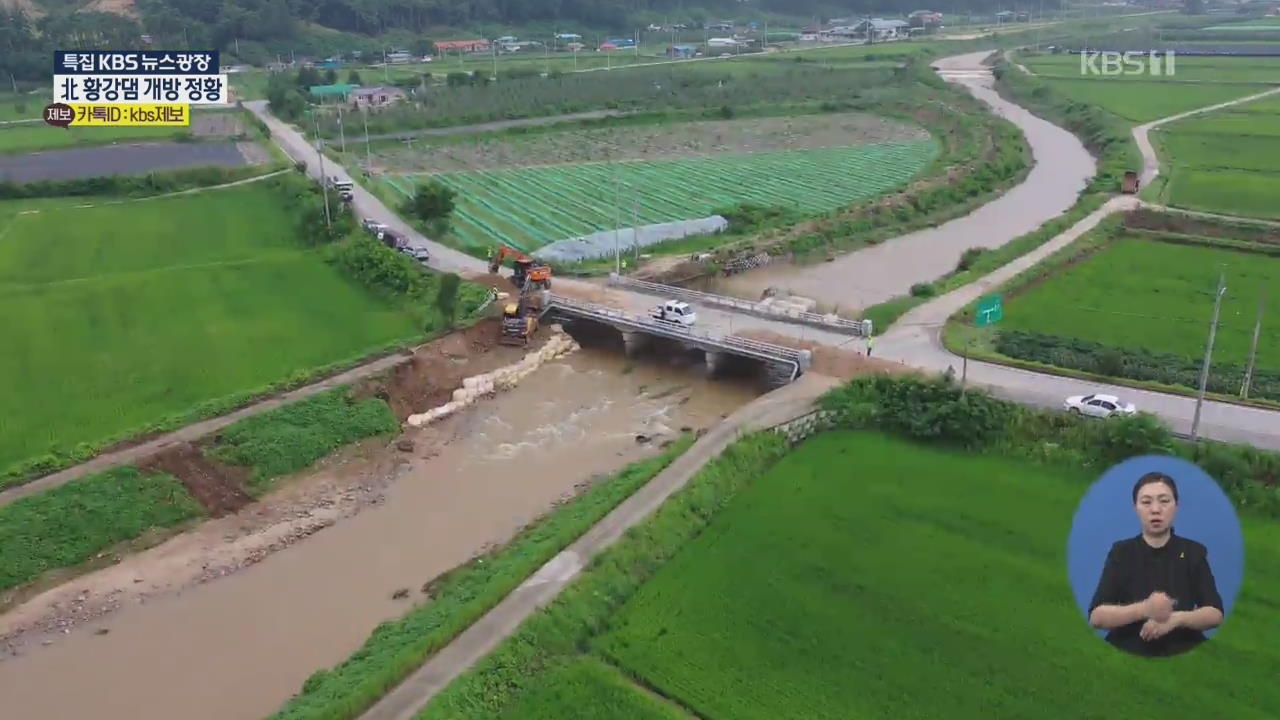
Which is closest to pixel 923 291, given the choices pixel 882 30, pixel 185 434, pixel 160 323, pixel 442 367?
pixel 442 367

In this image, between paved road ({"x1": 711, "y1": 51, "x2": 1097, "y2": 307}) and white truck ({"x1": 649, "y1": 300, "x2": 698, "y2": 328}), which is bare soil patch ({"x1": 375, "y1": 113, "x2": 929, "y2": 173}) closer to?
paved road ({"x1": 711, "y1": 51, "x2": 1097, "y2": 307})

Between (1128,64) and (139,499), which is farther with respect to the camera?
(1128,64)

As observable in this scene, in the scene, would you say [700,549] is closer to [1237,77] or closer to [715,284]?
[715,284]

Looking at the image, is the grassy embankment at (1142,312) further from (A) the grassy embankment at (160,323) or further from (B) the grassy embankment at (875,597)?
(A) the grassy embankment at (160,323)

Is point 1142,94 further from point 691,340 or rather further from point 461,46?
point 461,46

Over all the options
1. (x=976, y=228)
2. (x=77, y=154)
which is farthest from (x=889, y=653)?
(x=77, y=154)

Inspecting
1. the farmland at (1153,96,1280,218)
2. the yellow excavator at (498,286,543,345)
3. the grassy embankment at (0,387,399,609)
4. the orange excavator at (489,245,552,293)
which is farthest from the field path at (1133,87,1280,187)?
the grassy embankment at (0,387,399,609)
